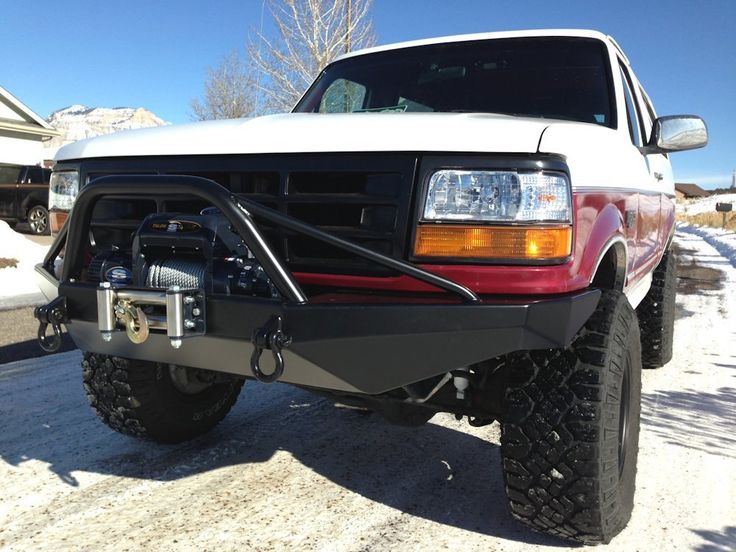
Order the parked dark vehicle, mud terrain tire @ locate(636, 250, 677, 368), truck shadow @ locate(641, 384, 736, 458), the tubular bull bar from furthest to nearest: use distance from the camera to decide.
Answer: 1. the parked dark vehicle
2. mud terrain tire @ locate(636, 250, 677, 368)
3. truck shadow @ locate(641, 384, 736, 458)
4. the tubular bull bar

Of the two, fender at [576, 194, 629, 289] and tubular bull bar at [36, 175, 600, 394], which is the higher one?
fender at [576, 194, 629, 289]

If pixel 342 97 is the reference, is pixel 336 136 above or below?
below

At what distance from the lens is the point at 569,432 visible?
200 cm

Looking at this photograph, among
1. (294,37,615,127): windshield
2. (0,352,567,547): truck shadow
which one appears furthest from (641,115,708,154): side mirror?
(0,352,567,547): truck shadow

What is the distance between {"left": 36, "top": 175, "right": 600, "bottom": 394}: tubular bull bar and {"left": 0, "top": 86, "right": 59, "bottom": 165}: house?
Answer: 23.2 metres

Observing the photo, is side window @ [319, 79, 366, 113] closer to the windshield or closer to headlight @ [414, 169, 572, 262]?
the windshield

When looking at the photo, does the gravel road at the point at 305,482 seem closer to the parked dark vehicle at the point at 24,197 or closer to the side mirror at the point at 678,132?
the side mirror at the point at 678,132

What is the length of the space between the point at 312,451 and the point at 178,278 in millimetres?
1483

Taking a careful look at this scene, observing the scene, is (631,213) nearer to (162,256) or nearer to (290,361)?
(290,361)

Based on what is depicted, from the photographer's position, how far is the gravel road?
7.64 feet

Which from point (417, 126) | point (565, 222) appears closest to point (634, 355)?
point (565, 222)

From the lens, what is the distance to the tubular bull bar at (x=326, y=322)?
1.79 metres

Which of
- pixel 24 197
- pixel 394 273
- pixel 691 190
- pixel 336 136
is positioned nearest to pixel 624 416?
pixel 394 273

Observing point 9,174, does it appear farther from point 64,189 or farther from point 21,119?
point 64,189
